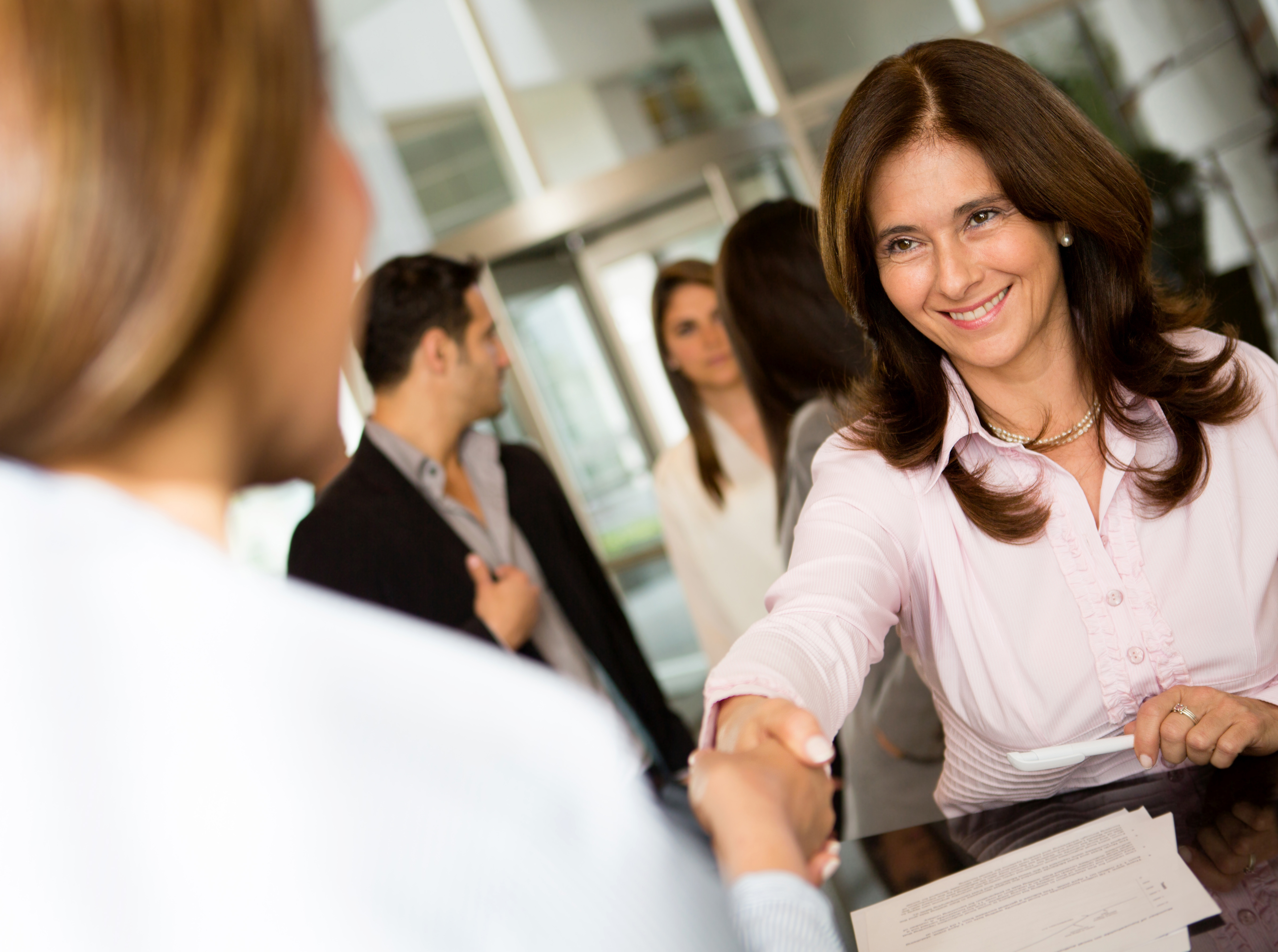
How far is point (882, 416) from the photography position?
1495 millimetres

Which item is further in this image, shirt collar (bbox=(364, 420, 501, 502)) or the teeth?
shirt collar (bbox=(364, 420, 501, 502))

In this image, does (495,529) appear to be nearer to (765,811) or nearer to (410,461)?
(410,461)

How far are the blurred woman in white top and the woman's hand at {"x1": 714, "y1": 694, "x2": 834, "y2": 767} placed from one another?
1404mm

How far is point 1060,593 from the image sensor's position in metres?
1.32

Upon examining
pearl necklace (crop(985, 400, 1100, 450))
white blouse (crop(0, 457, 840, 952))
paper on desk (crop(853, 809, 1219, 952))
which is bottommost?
paper on desk (crop(853, 809, 1219, 952))

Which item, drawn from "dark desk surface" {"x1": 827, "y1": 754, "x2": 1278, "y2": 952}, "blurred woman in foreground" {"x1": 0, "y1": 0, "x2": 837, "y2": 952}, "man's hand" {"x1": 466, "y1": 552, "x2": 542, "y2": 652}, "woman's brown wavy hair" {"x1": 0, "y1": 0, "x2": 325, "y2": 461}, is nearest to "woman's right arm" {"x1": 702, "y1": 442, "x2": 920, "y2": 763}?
"dark desk surface" {"x1": 827, "y1": 754, "x2": 1278, "y2": 952}

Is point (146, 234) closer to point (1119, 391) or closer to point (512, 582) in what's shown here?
point (1119, 391)

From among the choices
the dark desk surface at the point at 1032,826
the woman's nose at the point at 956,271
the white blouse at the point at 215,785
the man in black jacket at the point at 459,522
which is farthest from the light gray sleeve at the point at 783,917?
the man in black jacket at the point at 459,522

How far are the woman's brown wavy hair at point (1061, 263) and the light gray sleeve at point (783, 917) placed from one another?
2.73 feet

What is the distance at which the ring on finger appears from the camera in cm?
113

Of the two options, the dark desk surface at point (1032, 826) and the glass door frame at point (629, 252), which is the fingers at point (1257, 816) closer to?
the dark desk surface at point (1032, 826)

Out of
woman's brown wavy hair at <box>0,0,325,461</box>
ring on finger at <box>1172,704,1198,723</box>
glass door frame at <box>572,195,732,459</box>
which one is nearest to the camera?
woman's brown wavy hair at <box>0,0,325,461</box>

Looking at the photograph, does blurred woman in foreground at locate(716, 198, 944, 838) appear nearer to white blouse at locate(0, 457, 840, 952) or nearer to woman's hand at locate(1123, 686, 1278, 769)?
woman's hand at locate(1123, 686, 1278, 769)

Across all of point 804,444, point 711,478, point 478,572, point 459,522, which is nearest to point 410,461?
point 459,522
